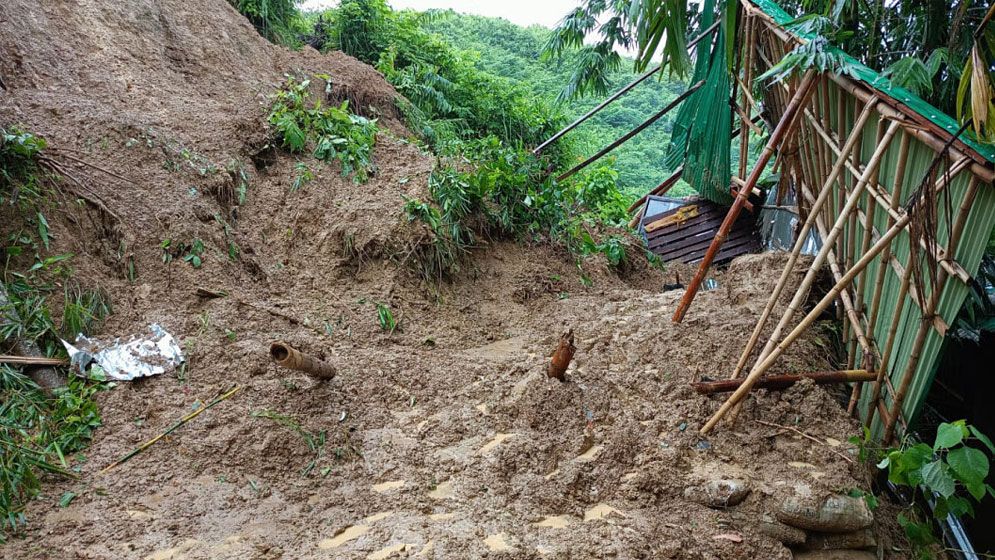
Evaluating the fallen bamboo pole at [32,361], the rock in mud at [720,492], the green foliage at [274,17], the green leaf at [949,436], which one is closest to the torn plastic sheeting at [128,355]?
the fallen bamboo pole at [32,361]

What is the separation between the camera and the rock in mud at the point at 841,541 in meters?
2.87

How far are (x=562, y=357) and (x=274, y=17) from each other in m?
7.10

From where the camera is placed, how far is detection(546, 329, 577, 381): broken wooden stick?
354 centimetres

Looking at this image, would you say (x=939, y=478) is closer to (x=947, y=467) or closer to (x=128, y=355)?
(x=947, y=467)

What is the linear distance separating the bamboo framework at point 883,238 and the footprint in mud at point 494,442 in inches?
40.4

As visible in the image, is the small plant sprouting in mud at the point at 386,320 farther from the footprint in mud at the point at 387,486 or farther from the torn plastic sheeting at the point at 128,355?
the footprint in mud at the point at 387,486

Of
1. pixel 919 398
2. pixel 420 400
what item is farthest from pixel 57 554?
pixel 919 398

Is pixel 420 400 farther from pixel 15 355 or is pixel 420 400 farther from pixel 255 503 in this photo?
pixel 15 355

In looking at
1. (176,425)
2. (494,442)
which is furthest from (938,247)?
(176,425)

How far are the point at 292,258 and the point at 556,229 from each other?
268 centimetres

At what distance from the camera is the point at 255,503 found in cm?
284

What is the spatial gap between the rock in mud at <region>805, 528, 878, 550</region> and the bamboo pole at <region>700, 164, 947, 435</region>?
0.70m

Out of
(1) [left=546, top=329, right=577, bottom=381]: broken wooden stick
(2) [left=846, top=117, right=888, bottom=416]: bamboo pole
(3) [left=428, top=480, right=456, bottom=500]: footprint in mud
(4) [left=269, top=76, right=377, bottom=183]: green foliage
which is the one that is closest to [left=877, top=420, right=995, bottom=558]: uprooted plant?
(2) [left=846, top=117, right=888, bottom=416]: bamboo pole

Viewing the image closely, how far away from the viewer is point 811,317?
3.11 meters
